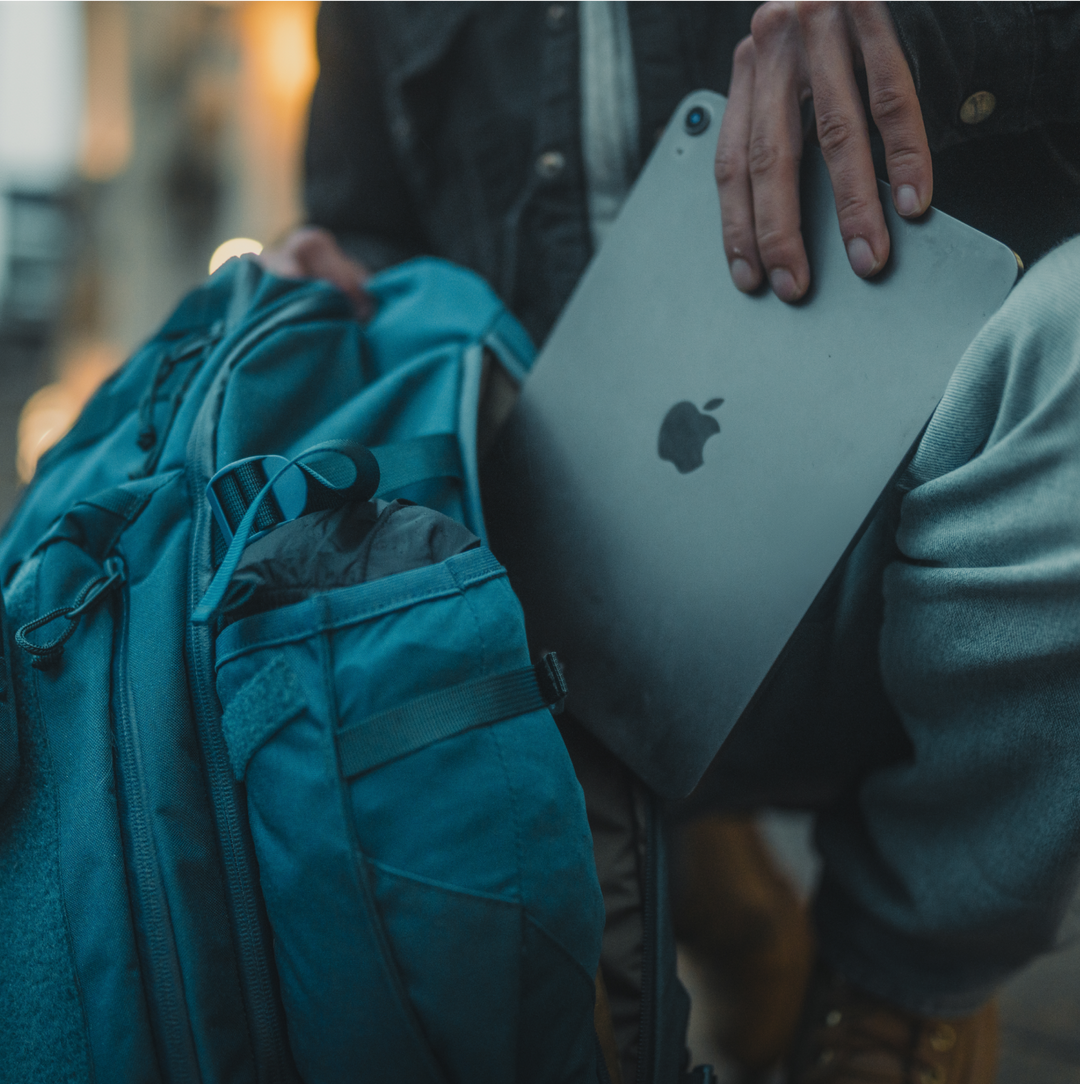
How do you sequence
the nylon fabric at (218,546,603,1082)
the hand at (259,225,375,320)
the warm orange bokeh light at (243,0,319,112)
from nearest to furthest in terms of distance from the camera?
the nylon fabric at (218,546,603,1082) → the hand at (259,225,375,320) → the warm orange bokeh light at (243,0,319,112)

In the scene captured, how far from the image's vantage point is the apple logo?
473mm

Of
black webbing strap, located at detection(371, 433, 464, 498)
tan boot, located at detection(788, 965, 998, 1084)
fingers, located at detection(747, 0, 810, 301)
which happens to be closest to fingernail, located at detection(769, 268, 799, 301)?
fingers, located at detection(747, 0, 810, 301)

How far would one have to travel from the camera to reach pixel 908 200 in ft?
1.35

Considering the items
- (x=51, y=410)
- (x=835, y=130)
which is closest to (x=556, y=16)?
(x=835, y=130)

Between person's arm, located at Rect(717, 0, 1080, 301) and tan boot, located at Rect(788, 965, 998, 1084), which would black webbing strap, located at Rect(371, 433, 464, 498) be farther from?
tan boot, located at Rect(788, 965, 998, 1084)

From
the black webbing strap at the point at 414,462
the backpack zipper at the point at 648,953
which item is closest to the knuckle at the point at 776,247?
the black webbing strap at the point at 414,462

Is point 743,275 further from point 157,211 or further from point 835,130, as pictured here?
point 157,211

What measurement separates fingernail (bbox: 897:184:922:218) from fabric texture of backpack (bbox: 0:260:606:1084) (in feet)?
0.94

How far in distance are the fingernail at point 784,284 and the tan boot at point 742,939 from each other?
634mm

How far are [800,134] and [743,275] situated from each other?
8cm

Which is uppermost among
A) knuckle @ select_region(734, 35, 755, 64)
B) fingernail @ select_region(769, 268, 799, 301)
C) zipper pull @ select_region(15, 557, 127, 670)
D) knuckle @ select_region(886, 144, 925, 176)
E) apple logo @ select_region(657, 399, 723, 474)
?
knuckle @ select_region(734, 35, 755, 64)

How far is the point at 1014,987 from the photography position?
2.82 ft

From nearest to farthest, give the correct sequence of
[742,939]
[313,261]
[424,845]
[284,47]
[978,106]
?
[424,845] < [978,106] < [313,261] < [742,939] < [284,47]

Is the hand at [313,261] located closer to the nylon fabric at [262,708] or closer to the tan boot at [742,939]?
the nylon fabric at [262,708]
